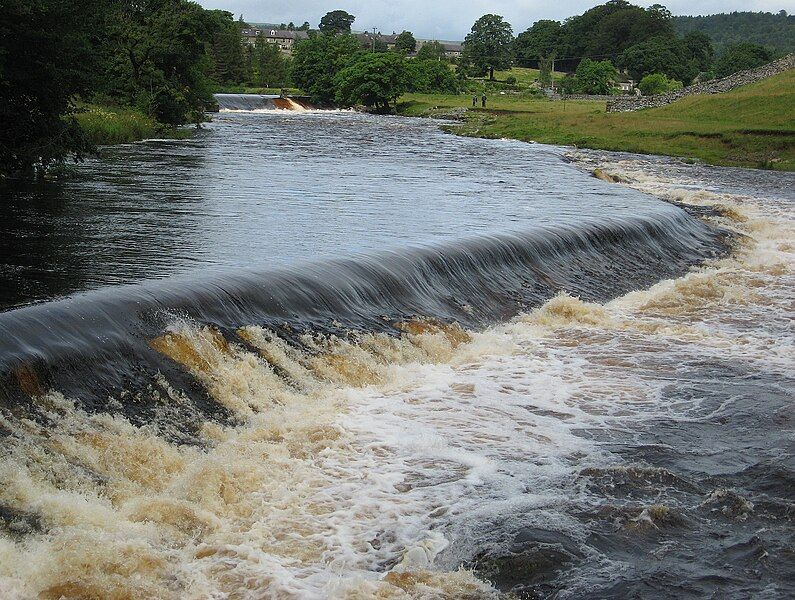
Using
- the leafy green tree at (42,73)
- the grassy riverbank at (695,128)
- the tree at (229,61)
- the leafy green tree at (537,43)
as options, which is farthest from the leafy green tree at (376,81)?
the leafy green tree at (42,73)

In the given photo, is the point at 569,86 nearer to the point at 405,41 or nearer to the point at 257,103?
the point at 257,103

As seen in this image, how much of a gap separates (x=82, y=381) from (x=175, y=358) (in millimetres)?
1295

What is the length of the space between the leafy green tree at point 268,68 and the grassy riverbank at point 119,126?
3616 inches

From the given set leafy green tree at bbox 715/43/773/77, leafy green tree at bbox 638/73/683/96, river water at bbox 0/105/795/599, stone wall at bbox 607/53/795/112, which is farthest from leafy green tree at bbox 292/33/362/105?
river water at bbox 0/105/795/599

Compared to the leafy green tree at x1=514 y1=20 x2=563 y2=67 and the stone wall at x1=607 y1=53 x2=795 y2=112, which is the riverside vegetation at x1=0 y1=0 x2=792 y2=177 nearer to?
the stone wall at x1=607 y1=53 x2=795 y2=112

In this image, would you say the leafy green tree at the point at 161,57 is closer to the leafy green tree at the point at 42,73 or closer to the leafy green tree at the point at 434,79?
the leafy green tree at the point at 42,73

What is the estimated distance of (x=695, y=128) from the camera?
173ft

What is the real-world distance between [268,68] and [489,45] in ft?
137

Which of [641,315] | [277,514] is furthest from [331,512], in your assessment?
[641,315]

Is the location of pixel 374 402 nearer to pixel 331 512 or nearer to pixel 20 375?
pixel 331 512

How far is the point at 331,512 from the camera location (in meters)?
7.93

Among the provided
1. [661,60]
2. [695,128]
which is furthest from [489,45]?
[695,128]

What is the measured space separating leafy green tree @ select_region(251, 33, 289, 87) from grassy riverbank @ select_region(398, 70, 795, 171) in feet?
217

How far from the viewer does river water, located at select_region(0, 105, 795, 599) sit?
279 inches
